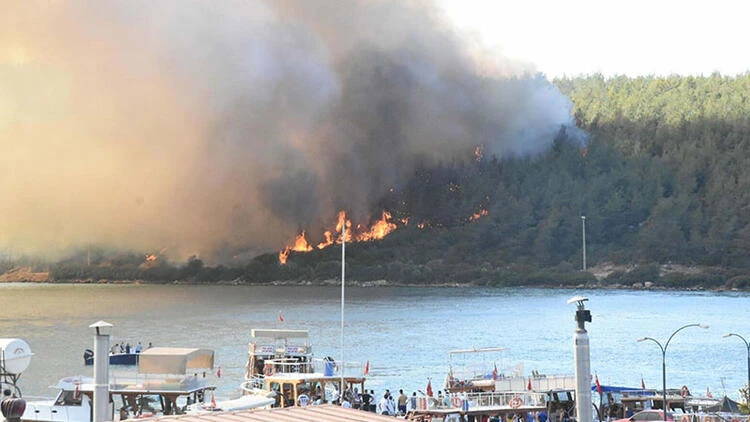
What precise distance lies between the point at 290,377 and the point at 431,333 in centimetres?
7981

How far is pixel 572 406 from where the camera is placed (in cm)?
3972

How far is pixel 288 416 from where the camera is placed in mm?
17250

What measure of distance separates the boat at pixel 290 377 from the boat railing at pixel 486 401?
→ 439 cm

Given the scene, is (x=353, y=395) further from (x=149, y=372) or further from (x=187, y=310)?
(x=187, y=310)

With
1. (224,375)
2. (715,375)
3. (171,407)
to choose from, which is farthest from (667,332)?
(171,407)

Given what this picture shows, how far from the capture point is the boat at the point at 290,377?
4034cm

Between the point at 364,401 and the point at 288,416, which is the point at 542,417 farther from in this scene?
the point at 288,416

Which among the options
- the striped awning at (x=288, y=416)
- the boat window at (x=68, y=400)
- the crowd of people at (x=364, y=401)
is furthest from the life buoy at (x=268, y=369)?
the striped awning at (x=288, y=416)

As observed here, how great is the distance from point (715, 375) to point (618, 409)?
35007mm

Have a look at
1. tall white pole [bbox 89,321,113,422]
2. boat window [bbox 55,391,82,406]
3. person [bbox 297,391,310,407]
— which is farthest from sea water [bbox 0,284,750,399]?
tall white pole [bbox 89,321,113,422]

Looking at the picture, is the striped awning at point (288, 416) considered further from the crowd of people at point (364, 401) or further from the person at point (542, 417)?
the person at point (542, 417)

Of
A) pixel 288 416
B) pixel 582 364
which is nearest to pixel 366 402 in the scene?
pixel 582 364

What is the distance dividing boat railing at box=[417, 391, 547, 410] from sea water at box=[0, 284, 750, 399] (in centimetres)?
738

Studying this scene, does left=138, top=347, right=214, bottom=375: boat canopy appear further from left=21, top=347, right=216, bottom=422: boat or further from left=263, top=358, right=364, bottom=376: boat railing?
left=263, top=358, right=364, bottom=376: boat railing
